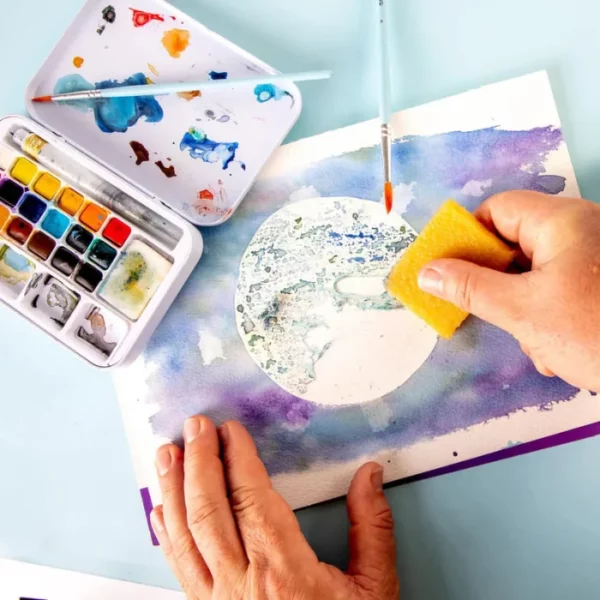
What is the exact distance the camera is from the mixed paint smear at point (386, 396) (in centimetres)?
75

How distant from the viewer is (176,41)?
2.61ft

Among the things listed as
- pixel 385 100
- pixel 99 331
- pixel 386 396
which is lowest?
pixel 386 396

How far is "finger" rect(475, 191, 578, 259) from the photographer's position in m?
0.66

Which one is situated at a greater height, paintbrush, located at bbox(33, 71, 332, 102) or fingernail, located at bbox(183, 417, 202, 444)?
paintbrush, located at bbox(33, 71, 332, 102)

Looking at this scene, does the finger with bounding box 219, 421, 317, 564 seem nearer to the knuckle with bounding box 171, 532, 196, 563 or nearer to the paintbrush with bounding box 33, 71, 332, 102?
the knuckle with bounding box 171, 532, 196, 563

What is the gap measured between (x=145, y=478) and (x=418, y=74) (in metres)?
0.62

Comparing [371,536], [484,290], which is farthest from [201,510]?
[484,290]

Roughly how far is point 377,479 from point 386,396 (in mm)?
98

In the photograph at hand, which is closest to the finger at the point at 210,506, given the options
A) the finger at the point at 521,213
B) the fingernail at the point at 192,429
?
the fingernail at the point at 192,429

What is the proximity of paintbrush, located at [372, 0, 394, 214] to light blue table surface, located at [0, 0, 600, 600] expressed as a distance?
0.11ft

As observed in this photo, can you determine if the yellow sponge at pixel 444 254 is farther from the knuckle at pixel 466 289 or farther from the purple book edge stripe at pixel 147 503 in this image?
the purple book edge stripe at pixel 147 503

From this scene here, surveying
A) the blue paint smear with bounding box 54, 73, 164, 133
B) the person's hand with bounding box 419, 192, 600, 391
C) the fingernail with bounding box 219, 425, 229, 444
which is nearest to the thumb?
the person's hand with bounding box 419, 192, 600, 391

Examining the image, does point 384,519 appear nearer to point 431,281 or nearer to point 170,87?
point 431,281

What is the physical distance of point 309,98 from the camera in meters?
0.80
